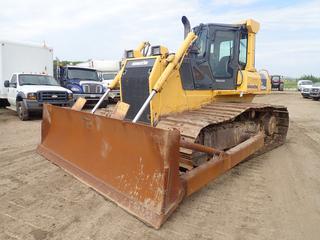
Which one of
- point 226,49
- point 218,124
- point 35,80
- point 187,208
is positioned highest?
point 226,49

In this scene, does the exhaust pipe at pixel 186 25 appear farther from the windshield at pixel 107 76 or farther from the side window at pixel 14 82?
the windshield at pixel 107 76

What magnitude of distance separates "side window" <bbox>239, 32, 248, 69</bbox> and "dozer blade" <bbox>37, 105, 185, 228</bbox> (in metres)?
3.66

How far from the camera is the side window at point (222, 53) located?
6.34 metres

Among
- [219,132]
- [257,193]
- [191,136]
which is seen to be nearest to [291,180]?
Result: [257,193]

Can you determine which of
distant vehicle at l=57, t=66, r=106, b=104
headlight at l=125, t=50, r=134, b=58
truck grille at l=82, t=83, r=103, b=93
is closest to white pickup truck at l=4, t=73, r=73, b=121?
distant vehicle at l=57, t=66, r=106, b=104

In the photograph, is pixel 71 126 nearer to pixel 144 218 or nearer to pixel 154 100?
pixel 154 100

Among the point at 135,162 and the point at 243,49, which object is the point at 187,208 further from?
the point at 243,49

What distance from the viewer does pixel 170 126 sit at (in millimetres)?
4957

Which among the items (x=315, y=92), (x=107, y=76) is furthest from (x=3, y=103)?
(x=315, y=92)

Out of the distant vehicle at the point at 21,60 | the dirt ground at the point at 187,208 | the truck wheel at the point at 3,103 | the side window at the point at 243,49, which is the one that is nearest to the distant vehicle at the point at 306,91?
the distant vehicle at the point at 21,60

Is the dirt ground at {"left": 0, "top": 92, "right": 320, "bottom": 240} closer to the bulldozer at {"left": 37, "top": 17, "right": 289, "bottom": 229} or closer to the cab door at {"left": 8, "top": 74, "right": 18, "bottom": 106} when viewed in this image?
the bulldozer at {"left": 37, "top": 17, "right": 289, "bottom": 229}

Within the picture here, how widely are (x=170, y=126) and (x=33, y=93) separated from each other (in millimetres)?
8193

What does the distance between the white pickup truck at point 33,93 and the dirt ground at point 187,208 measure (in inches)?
232

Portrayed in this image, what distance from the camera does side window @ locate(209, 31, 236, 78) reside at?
6.34 m
